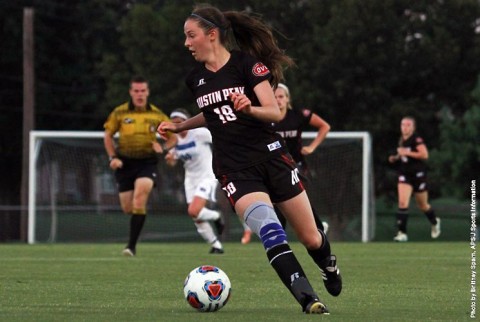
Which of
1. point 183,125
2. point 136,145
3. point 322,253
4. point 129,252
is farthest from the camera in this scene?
point 129,252

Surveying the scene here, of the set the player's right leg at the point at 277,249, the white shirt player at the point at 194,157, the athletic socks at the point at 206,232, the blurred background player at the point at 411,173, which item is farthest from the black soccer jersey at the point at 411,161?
the player's right leg at the point at 277,249

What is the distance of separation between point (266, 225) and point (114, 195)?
75.1 ft

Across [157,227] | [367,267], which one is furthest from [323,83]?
[367,267]

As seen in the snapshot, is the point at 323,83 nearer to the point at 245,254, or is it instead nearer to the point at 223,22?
the point at 245,254

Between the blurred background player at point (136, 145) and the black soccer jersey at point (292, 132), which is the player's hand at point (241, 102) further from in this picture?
the blurred background player at point (136, 145)

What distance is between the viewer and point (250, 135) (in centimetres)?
778

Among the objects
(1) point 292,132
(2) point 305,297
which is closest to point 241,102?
(2) point 305,297

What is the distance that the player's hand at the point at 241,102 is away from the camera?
725 cm

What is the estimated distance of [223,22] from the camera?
802cm

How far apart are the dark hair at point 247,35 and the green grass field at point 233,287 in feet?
5.30

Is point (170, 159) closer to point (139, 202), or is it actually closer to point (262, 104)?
point (139, 202)

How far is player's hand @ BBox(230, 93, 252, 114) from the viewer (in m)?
7.25

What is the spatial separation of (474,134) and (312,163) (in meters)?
12.3

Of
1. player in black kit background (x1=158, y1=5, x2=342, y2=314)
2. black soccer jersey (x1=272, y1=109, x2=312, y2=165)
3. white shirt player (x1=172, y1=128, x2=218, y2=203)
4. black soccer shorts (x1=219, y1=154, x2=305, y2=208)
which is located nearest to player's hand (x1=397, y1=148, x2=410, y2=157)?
white shirt player (x1=172, y1=128, x2=218, y2=203)
